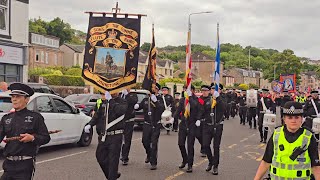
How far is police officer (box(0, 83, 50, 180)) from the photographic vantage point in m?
5.04

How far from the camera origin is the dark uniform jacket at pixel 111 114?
303 inches

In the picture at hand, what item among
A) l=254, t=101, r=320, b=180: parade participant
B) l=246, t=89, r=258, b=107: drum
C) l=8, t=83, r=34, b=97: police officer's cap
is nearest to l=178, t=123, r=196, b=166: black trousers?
l=8, t=83, r=34, b=97: police officer's cap

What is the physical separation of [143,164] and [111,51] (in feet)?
11.0

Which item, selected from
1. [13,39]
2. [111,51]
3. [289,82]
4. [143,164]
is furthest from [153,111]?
[289,82]

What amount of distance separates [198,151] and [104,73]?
5.65 meters

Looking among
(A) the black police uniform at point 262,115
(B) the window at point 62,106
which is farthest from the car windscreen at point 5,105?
(A) the black police uniform at point 262,115

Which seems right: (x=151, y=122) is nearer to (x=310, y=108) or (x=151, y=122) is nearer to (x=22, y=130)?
(x=310, y=108)

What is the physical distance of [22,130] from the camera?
5086 millimetres

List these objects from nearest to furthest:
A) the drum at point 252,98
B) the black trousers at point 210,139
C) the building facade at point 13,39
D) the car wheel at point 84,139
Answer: the black trousers at point 210,139, the car wheel at point 84,139, the drum at point 252,98, the building facade at point 13,39

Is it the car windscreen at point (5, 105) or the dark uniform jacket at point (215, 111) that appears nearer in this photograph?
the dark uniform jacket at point (215, 111)

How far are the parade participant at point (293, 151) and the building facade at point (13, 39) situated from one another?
2159cm

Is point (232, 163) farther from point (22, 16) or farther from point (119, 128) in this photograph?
point (22, 16)

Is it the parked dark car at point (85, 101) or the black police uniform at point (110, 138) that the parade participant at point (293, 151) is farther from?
the parked dark car at point (85, 101)

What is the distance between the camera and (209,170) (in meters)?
9.91
